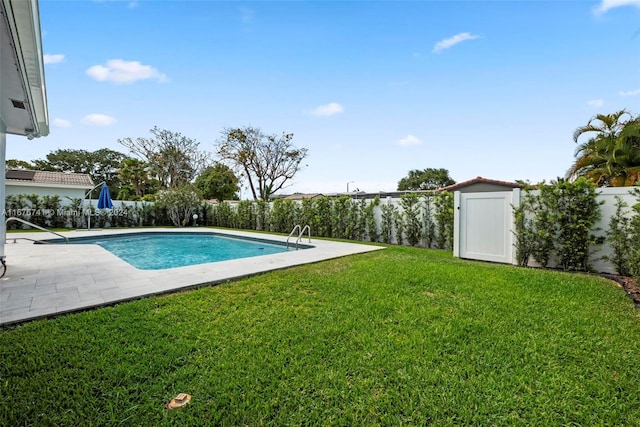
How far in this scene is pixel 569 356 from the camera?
2861 mm

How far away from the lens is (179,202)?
67.5ft

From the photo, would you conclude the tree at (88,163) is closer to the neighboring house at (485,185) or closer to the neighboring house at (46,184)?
the neighboring house at (46,184)

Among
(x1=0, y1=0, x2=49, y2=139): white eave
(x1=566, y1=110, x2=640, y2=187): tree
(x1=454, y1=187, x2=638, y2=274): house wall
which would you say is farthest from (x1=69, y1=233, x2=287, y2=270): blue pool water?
(x1=566, y1=110, x2=640, y2=187): tree

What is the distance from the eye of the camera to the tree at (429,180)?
4609 cm

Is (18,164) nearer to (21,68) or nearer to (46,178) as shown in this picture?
(46,178)

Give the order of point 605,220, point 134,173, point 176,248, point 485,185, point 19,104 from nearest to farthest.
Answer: point 19,104
point 605,220
point 176,248
point 485,185
point 134,173

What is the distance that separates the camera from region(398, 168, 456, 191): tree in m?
46.1

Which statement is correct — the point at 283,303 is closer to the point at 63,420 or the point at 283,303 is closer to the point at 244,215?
the point at 63,420

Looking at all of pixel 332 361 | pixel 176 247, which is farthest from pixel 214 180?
pixel 332 361

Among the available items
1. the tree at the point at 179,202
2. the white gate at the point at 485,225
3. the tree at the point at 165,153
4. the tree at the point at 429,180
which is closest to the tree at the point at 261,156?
the tree at the point at 165,153

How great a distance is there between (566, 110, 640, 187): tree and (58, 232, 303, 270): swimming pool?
1157 cm

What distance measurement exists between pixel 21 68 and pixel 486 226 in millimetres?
9515

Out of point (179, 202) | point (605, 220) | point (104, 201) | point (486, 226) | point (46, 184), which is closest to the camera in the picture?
point (605, 220)

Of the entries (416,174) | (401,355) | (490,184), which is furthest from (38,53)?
(416,174)
